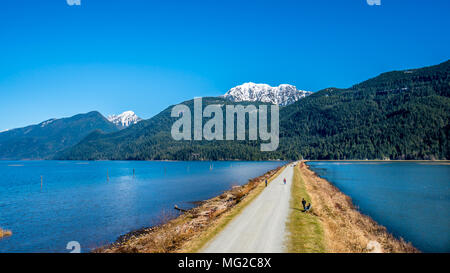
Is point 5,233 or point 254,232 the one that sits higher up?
point 254,232

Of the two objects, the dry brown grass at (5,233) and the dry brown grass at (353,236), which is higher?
the dry brown grass at (353,236)

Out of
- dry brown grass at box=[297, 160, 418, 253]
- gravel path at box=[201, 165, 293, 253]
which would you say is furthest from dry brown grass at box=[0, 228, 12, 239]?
dry brown grass at box=[297, 160, 418, 253]

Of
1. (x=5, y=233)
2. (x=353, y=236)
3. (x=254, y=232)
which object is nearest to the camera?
(x=254, y=232)

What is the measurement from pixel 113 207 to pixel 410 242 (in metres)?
41.5

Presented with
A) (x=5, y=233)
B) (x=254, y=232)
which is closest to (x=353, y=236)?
(x=254, y=232)

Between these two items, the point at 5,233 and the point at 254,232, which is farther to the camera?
the point at 5,233

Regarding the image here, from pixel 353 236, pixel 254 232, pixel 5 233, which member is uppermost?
pixel 254 232

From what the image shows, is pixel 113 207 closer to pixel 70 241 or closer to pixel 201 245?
pixel 70 241

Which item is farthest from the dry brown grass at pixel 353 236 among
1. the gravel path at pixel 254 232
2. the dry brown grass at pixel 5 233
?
the dry brown grass at pixel 5 233

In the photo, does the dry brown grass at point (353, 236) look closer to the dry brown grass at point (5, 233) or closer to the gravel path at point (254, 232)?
the gravel path at point (254, 232)

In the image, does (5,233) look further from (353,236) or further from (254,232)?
(353,236)

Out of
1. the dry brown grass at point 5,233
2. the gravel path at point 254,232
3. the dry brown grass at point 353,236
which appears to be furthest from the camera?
the dry brown grass at point 5,233

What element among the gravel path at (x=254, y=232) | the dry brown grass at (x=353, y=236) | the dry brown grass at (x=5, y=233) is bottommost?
the dry brown grass at (x=5, y=233)
